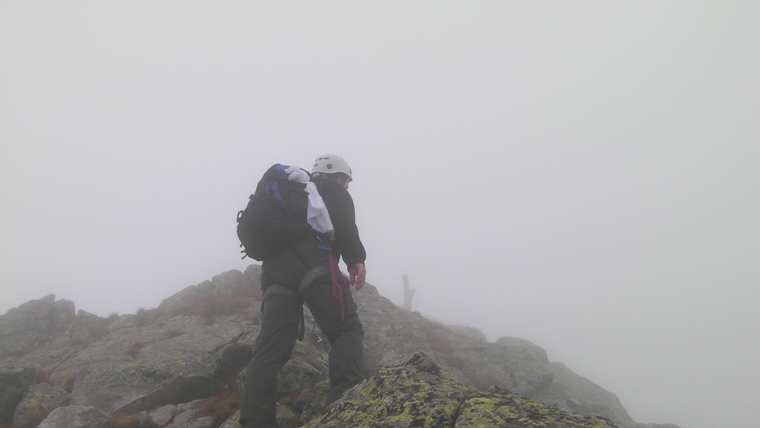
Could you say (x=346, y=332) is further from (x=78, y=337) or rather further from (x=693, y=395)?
(x=693, y=395)

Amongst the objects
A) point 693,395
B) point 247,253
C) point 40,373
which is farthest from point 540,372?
point 693,395

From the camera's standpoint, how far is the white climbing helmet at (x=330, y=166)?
759 centimetres

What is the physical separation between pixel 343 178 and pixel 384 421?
171 inches

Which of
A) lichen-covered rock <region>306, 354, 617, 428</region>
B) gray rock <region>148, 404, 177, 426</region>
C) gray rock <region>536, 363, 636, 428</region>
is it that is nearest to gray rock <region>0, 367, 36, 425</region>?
gray rock <region>148, 404, 177, 426</region>

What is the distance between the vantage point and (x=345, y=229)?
6.61 m

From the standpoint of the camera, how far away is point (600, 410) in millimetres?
15648

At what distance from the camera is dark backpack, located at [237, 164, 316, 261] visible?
6.30m

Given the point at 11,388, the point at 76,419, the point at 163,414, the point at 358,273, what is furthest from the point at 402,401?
the point at 11,388

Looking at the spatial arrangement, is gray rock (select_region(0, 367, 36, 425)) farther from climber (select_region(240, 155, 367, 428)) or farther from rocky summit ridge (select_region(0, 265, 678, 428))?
climber (select_region(240, 155, 367, 428))

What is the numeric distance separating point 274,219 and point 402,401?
309 cm

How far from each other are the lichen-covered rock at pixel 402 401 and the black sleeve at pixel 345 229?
1.86 metres

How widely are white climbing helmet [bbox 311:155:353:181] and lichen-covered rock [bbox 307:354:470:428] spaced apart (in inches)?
138

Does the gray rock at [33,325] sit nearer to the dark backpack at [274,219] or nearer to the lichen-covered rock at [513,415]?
the dark backpack at [274,219]

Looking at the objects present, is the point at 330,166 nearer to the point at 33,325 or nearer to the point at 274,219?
the point at 274,219
